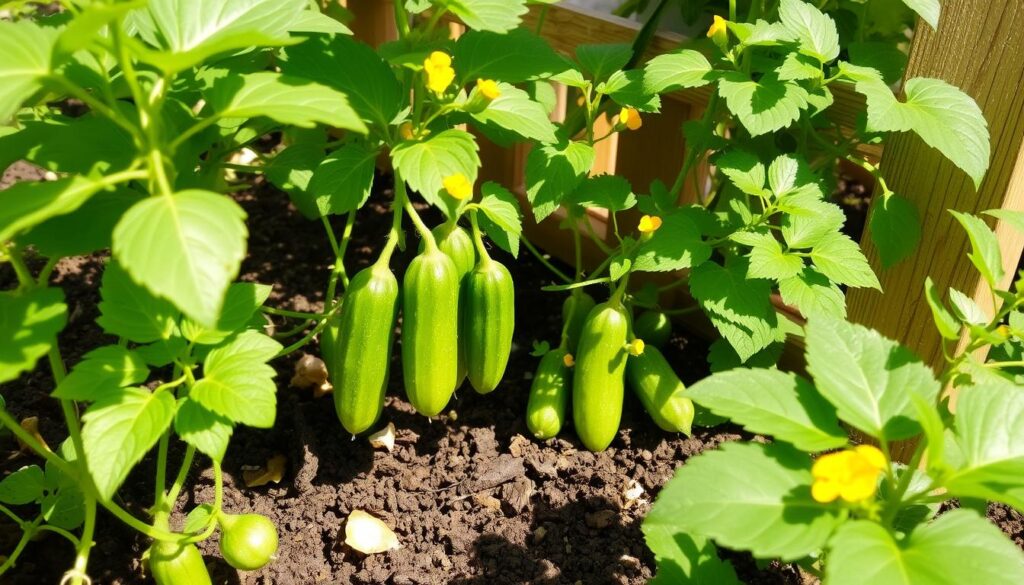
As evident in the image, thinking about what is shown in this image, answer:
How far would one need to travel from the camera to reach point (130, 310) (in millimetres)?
1506

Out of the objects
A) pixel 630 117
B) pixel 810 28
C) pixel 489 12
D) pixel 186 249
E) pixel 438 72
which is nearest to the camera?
pixel 186 249

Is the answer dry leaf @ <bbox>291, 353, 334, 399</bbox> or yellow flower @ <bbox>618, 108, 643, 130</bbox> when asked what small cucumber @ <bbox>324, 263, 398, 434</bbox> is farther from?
yellow flower @ <bbox>618, 108, 643, 130</bbox>

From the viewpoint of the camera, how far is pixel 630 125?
2053mm

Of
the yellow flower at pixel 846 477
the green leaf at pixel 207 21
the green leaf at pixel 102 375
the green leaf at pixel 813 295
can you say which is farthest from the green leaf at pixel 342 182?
the yellow flower at pixel 846 477

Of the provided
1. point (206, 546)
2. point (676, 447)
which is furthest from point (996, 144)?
point (206, 546)

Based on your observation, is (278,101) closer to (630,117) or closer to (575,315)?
(630,117)

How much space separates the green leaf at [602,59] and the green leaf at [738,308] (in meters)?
0.55

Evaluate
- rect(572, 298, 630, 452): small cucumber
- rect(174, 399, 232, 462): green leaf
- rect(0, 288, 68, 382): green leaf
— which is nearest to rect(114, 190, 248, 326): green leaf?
rect(0, 288, 68, 382): green leaf

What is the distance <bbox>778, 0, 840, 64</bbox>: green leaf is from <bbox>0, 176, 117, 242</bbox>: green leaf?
1.45 metres

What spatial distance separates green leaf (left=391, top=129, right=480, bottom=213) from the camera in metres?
1.66

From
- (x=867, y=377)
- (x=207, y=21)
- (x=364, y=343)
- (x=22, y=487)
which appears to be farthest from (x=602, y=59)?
(x=22, y=487)

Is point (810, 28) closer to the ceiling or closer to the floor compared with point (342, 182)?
closer to the ceiling

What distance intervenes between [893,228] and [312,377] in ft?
5.20

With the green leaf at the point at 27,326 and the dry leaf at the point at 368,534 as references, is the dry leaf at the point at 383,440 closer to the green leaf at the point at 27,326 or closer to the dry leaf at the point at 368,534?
the dry leaf at the point at 368,534
